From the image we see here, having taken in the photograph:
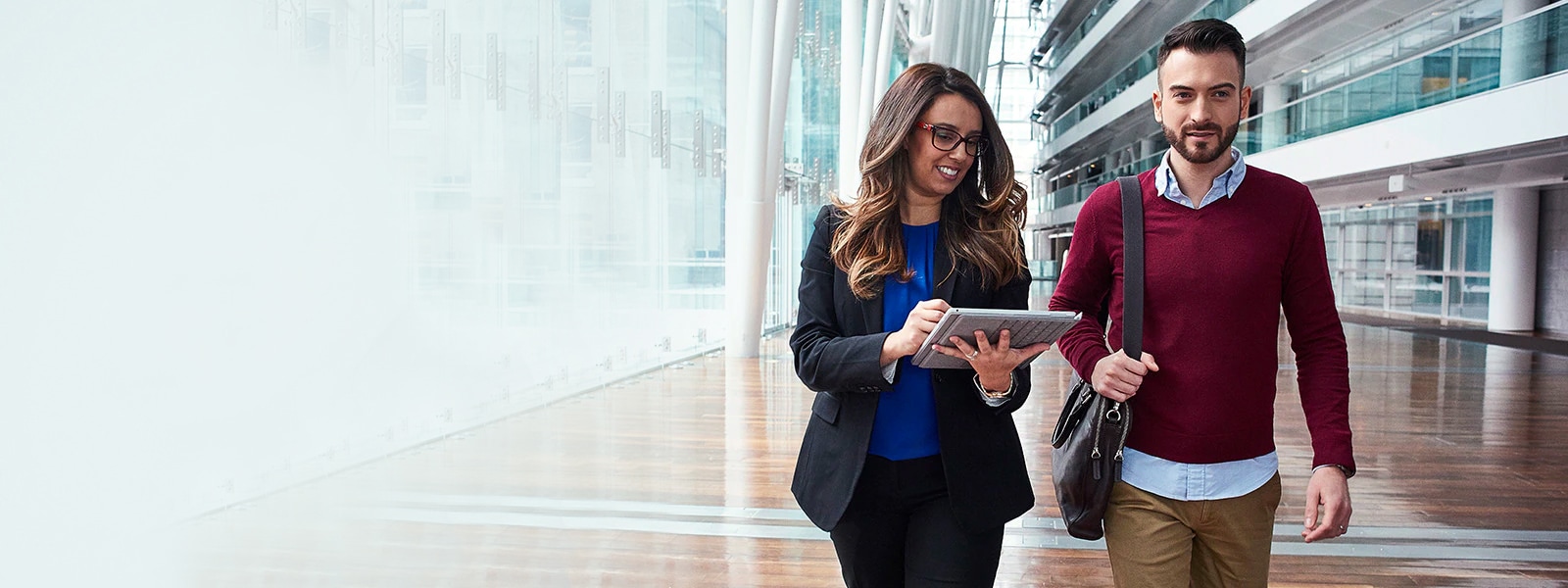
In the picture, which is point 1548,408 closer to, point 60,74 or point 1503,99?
point 1503,99

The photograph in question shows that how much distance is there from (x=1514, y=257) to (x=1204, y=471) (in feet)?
74.8

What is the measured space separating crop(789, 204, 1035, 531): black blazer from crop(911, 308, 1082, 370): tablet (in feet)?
0.32

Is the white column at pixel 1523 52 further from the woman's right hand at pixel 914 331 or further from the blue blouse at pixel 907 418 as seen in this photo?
the woman's right hand at pixel 914 331

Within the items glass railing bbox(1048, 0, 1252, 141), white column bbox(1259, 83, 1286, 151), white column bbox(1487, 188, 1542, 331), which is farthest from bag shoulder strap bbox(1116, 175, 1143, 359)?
glass railing bbox(1048, 0, 1252, 141)

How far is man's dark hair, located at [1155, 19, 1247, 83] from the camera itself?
2.27 meters

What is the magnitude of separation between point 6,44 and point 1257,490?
3.21m

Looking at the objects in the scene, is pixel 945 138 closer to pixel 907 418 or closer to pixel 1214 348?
pixel 907 418

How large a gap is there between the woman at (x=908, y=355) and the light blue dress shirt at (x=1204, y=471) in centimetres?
25

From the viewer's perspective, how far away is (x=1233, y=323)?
2297mm

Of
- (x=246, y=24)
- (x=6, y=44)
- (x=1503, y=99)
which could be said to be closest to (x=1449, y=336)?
(x=1503, y=99)

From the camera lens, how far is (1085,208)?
2492 mm

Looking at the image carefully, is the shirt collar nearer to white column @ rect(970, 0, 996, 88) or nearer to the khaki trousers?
the khaki trousers

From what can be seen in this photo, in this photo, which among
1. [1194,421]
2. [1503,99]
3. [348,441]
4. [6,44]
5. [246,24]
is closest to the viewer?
A: [1194,421]

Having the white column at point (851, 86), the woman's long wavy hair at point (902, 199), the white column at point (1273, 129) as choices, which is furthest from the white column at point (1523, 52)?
the woman's long wavy hair at point (902, 199)
